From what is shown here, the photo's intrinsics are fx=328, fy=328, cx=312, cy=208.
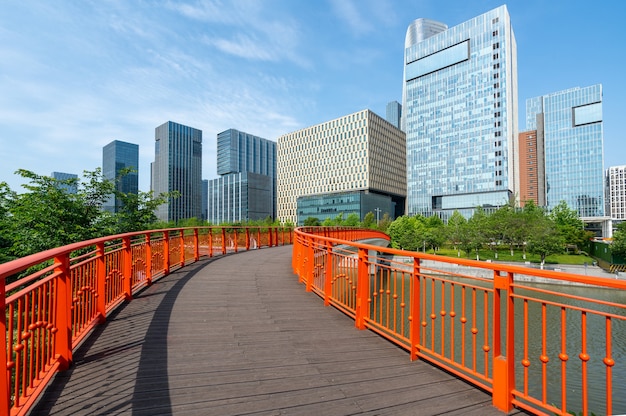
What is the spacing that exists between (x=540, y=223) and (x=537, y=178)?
110 meters

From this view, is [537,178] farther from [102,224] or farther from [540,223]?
[102,224]

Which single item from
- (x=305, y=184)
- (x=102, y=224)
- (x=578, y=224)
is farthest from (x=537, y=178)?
(x=102, y=224)

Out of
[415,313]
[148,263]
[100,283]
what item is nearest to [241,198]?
[148,263]

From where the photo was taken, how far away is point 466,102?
96625mm

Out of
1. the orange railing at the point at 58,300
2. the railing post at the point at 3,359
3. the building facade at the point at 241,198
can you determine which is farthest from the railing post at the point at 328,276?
the building facade at the point at 241,198

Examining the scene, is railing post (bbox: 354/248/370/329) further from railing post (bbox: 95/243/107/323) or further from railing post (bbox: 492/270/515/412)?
railing post (bbox: 95/243/107/323)

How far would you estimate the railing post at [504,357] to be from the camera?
3078 mm

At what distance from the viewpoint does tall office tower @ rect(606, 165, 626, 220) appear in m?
142

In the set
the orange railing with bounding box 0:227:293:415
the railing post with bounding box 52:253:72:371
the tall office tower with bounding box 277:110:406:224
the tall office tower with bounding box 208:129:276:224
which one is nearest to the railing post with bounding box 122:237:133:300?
the orange railing with bounding box 0:227:293:415

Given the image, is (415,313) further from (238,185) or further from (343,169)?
(238,185)

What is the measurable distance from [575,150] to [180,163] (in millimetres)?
179206

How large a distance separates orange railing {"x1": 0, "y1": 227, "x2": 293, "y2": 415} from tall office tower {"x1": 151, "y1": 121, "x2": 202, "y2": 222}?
171289mm

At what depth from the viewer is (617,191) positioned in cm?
14425

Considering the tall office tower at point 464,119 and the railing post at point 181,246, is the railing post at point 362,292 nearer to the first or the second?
the railing post at point 181,246
